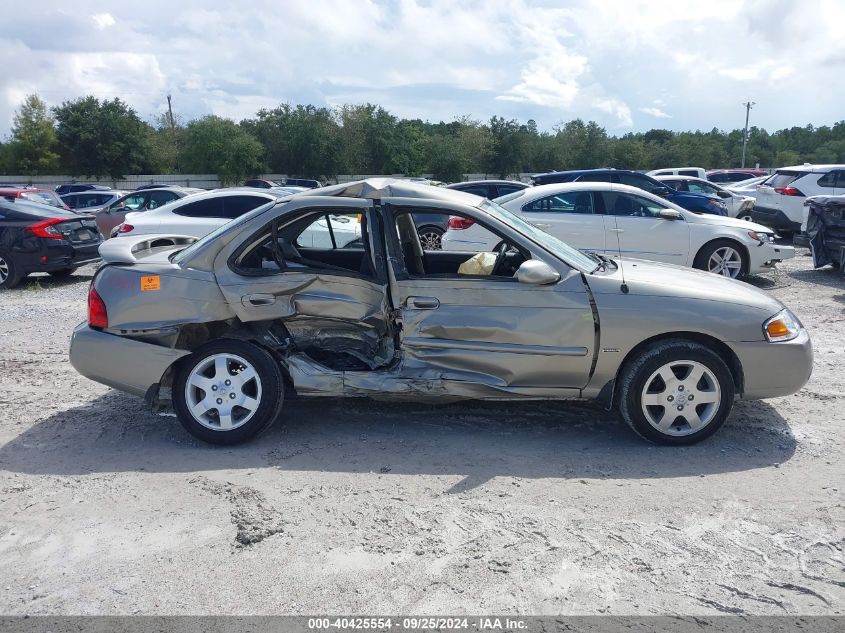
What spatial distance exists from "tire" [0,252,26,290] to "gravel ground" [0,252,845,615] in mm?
7121

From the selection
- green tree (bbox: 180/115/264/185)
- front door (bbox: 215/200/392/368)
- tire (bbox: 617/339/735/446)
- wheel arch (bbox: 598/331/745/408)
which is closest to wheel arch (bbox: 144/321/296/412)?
front door (bbox: 215/200/392/368)

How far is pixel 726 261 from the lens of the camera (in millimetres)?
11297

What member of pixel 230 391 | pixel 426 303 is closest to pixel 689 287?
pixel 426 303

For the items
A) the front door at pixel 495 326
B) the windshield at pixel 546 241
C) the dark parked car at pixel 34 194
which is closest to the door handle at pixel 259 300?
the front door at pixel 495 326

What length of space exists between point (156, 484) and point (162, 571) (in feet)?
3.56

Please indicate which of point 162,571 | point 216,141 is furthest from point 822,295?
point 216,141

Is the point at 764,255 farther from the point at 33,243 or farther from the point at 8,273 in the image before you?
the point at 8,273

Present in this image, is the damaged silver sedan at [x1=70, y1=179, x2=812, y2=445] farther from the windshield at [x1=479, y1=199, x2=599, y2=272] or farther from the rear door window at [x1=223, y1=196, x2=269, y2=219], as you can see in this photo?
the rear door window at [x1=223, y1=196, x2=269, y2=219]

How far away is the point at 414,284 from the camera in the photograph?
5.18m

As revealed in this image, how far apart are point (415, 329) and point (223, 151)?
4938 centimetres

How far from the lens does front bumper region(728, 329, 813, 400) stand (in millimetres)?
5020

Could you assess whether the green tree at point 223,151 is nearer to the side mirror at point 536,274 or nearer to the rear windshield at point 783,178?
the rear windshield at point 783,178

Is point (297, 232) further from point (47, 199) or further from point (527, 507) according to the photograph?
point (47, 199)

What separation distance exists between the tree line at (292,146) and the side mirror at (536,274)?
4757 centimetres
